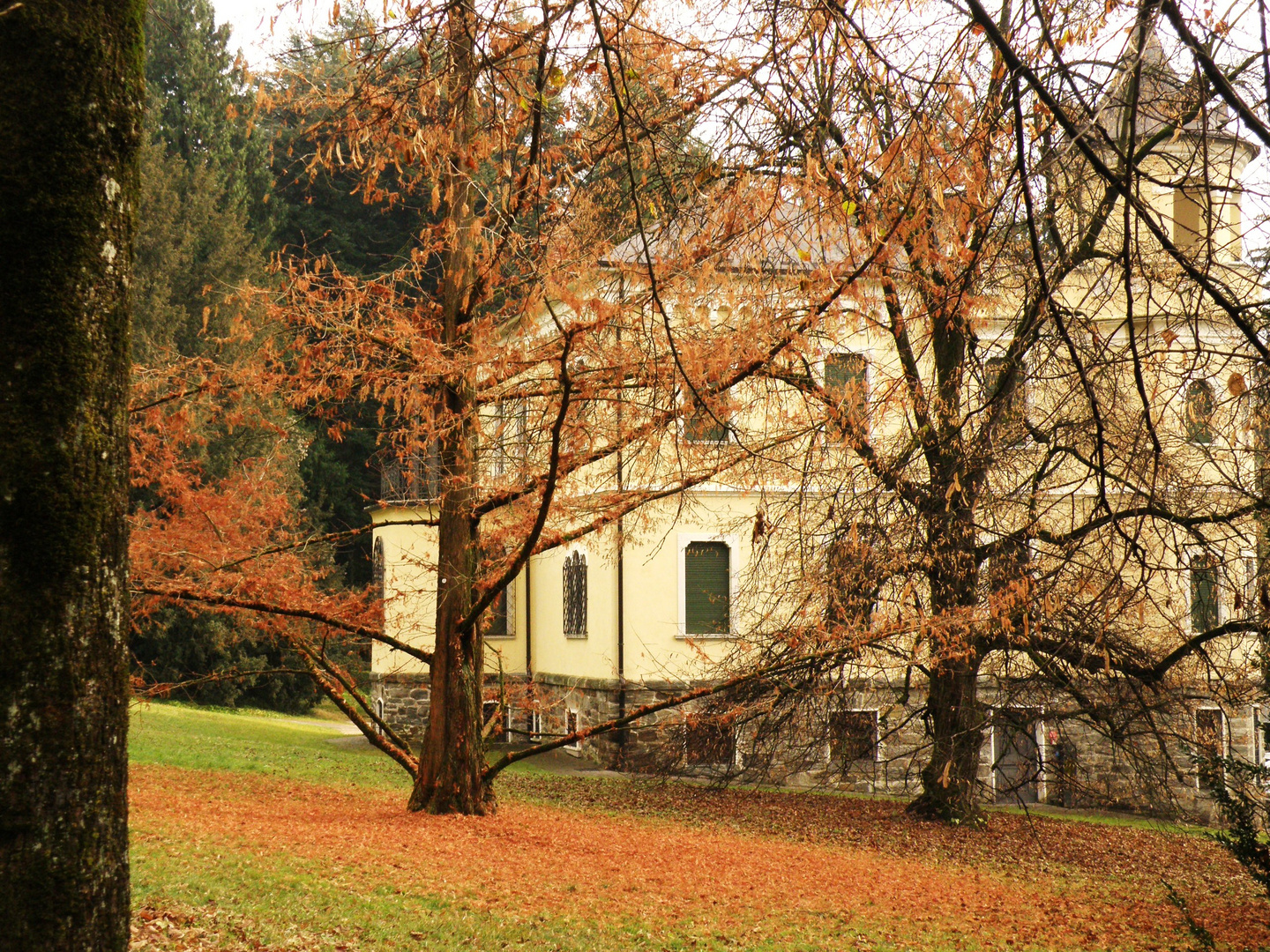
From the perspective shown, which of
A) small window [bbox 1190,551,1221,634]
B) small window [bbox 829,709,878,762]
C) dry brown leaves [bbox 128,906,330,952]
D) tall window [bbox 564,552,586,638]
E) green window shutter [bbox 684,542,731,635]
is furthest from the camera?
tall window [bbox 564,552,586,638]

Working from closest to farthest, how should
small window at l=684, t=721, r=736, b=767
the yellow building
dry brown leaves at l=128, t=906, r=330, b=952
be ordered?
1. the yellow building
2. dry brown leaves at l=128, t=906, r=330, b=952
3. small window at l=684, t=721, r=736, b=767

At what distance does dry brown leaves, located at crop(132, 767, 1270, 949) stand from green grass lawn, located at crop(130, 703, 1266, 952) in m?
0.04

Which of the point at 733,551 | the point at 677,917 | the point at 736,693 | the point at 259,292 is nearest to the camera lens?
the point at 677,917

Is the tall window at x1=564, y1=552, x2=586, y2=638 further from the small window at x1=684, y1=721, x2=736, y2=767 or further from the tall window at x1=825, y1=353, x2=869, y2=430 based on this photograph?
the tall window at x1=825, y1=353, x2=869, y2=430

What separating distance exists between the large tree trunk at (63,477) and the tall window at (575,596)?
17471mm

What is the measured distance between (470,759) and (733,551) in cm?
949

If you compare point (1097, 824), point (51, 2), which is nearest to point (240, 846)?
point (51, 2)

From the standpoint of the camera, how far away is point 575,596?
2098 centimetres

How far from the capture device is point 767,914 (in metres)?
7.83

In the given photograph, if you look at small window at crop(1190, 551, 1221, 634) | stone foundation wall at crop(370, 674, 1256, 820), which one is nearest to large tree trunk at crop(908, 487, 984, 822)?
stone foundation wall at crop(370, 674, 1256, 820)

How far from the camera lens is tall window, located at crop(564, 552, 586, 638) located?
20.7 metres

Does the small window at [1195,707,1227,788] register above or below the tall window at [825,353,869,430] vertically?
below

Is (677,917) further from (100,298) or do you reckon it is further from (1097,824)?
(1097,824)

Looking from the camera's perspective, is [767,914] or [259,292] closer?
[767,914]
